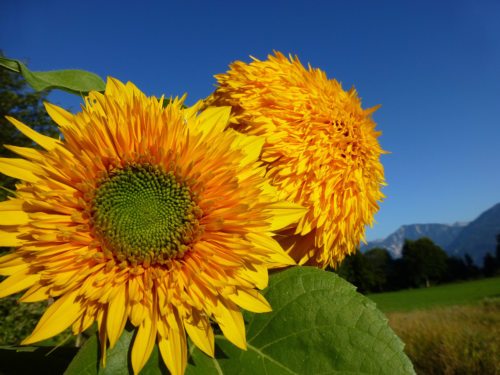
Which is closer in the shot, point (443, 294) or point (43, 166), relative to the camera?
point (43, 166)

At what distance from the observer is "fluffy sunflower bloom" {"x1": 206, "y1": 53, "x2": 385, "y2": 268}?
2.54ft

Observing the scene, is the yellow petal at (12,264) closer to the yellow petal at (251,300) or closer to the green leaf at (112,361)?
the green leaf at (112,361)

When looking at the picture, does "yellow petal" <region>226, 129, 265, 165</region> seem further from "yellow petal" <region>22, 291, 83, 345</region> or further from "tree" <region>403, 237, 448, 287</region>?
"tree" <region>403, 237, 448, 287</region>

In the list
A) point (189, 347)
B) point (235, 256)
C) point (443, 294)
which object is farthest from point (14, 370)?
point (443, 294)

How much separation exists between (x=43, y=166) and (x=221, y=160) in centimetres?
27

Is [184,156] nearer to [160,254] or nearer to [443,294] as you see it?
[160,254]

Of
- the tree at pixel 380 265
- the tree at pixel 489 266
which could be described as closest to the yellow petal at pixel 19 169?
the tree at pixel 380 265

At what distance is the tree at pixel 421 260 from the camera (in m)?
52.1

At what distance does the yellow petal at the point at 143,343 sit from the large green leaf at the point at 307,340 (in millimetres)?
35

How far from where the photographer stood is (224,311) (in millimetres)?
644

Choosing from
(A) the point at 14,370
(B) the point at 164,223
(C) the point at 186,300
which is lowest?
(A) the point at 14,370

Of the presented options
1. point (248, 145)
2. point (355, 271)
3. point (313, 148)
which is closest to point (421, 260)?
point (355, 271)

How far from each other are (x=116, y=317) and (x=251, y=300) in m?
0.20

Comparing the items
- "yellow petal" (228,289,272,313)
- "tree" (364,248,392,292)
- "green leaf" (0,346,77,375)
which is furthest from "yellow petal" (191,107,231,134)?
"tree" (364,248,392,292)
